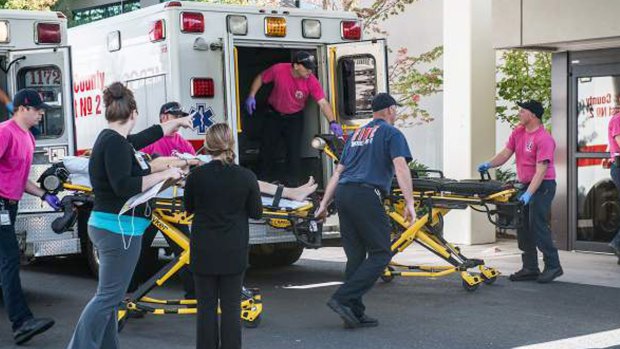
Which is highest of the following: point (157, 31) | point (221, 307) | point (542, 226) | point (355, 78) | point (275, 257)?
point (157, 31)

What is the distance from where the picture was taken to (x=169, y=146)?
29.4ft

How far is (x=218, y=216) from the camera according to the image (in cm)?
604

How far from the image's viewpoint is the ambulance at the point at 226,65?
9742 millimetres

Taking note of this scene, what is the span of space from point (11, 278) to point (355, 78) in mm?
4664

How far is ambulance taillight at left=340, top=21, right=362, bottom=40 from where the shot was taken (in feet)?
35.8

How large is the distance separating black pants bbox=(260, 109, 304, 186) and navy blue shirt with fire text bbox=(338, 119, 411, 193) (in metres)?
3.23

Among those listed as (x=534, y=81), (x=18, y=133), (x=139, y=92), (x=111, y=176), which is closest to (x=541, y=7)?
(x=534, y=81)

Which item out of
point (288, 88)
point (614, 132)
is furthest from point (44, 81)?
point (614, 132)

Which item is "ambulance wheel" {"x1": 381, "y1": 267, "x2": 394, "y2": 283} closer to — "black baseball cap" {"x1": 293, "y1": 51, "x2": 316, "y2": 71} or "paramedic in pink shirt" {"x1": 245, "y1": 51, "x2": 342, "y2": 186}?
"paramedic in pink shirt" {"x1": 245, "y1": 51, "x2": 342, "y2": 186}

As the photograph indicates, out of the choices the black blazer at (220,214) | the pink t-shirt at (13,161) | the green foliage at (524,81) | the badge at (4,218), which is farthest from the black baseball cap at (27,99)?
the green foliage at (524,81)

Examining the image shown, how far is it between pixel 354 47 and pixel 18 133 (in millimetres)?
4130

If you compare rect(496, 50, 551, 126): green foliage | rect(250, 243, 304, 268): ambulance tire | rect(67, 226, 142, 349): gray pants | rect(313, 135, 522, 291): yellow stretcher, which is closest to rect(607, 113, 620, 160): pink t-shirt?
rect(313, 135, 522, 291): yellow stretcher

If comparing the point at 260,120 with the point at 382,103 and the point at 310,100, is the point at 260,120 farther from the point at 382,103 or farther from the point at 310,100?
the point at 382,103

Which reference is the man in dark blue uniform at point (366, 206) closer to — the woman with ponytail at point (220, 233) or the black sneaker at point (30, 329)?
the woman with ponytail at point (220, 233)
